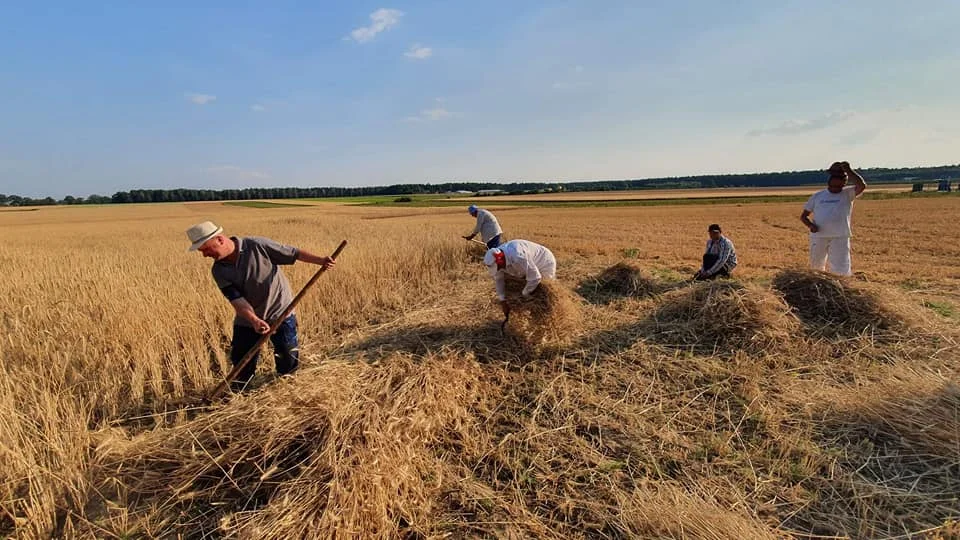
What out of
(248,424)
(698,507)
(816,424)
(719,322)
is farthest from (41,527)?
(719,322)

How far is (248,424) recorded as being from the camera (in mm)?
2664

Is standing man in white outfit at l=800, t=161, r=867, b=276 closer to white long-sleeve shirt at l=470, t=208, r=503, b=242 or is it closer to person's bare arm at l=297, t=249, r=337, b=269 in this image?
white long-sleeve shirt at l=470, t=208, r=503, b=242

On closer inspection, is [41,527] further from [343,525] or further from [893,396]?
[893,396]

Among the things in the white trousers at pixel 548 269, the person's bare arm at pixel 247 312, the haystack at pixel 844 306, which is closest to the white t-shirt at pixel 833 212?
the haystack at pixel 844 306

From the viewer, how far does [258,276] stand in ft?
11.9

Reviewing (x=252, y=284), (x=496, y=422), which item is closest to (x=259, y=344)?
(x=252, y=284)

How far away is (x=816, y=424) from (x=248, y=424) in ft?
12.9

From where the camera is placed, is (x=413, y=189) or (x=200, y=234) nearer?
(x=200, y=234)

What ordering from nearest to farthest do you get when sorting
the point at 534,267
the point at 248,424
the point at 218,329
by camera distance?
the point at 248,424 < the point at 534,267 < the point at 218,329

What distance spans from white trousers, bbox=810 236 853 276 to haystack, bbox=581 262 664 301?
79.7 inches

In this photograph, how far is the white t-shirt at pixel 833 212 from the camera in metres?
5.45

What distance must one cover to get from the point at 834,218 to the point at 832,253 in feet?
1.67

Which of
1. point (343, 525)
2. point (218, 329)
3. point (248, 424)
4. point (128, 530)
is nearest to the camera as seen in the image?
point (343, 525)

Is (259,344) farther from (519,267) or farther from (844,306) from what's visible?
(844,306)
